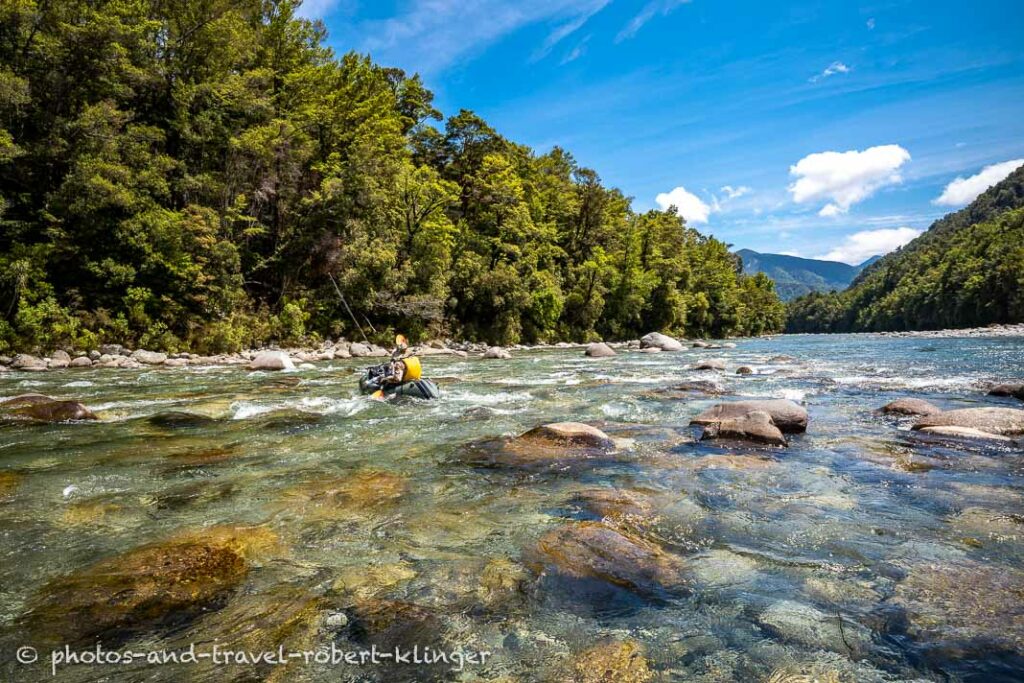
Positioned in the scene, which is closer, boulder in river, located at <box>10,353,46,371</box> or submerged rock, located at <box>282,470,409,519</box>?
submerged rock, located at <box>282,470,409,519</box>

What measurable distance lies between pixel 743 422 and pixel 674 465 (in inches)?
76.0

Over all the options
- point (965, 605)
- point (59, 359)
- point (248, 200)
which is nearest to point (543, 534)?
point (965, 605)

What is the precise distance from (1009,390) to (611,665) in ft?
39.6

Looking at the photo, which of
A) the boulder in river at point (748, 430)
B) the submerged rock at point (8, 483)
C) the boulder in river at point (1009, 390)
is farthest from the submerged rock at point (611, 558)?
the boulder in river at point (1009, 390)

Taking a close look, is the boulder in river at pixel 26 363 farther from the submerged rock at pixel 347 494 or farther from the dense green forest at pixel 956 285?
the dense green forest at pixel 956 285

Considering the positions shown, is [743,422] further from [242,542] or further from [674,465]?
[242,542]

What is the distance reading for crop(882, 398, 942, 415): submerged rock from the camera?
7820 mm

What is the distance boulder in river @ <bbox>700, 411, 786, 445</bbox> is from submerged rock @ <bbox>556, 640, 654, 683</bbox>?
4.81m

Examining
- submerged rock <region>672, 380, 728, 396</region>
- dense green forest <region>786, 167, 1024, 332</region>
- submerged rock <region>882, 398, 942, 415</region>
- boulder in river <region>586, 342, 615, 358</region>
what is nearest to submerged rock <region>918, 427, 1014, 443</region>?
submerged rock <region>882, 398, 942, 415</region>

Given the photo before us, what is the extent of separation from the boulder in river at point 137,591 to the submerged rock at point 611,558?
6.69 ft

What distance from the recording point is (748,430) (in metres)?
6.62

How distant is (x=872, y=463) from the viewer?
549 cm

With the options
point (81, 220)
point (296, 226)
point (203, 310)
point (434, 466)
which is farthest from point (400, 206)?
point (434, 466)

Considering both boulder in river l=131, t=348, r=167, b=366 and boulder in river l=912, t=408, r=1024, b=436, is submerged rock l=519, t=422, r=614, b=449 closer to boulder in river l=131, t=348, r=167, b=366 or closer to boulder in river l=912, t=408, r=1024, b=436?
boulder in river l=912, t=408, r=1024, b=436
